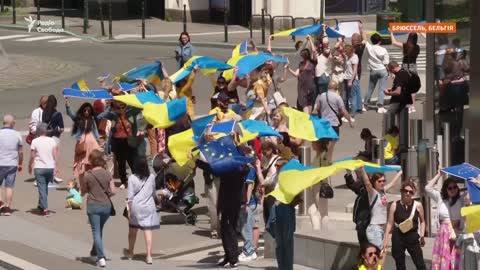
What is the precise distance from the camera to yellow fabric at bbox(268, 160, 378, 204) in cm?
1325

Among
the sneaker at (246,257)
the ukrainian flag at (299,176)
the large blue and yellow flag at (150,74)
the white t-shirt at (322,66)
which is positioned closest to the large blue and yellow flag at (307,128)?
the ukrainian flag at (299,176)

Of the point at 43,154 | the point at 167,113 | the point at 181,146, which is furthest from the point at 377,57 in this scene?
the point at 43,154

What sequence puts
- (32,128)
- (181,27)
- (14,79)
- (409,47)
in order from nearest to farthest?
(32,128) → (409,47) → (14,79) → (181,27)

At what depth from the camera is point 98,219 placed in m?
15.1

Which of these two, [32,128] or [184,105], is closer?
[184,105]

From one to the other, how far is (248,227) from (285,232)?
1.46 m

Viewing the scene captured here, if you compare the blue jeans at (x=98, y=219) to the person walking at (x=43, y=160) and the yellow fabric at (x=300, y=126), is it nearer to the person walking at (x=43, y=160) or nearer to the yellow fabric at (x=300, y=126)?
the yellow fabric at (x=300, y=126)

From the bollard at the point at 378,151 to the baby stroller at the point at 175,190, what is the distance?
251 cm

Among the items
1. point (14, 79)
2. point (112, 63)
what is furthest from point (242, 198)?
point (112, 63)

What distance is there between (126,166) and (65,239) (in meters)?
4.43

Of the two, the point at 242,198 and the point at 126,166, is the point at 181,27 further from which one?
the point at 242,198

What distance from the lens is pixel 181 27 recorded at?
47.0 meters

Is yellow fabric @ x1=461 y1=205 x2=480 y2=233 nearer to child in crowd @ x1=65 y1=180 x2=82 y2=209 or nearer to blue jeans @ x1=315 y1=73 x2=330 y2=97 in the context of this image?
child in crowd @ x1=65 y1=180 x2=82 y2=209

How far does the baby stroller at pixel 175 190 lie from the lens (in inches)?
678
